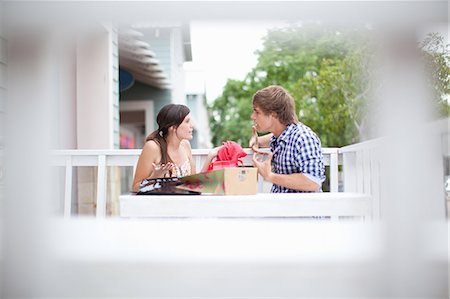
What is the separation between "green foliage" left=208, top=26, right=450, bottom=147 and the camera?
983 centimetres

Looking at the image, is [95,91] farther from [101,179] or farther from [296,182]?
[296,182]

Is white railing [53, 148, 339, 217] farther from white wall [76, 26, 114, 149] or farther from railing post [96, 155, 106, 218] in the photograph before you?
white wall [76, 26, 114, 149]

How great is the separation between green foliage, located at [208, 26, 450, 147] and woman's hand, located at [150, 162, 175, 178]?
4.39 meters

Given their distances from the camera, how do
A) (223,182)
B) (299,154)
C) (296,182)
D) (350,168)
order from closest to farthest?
(223,182) → (296,182) → (299,154) → (350,168)

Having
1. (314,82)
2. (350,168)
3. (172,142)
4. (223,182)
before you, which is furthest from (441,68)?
(314,82)

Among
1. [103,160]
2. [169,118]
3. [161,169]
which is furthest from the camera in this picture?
[103,160]

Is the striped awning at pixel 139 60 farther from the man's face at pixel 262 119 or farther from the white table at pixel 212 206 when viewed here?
the white table at pixel 212 206

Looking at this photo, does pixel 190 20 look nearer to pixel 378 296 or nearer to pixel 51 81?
pixel 51 81

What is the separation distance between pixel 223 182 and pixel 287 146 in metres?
0.77

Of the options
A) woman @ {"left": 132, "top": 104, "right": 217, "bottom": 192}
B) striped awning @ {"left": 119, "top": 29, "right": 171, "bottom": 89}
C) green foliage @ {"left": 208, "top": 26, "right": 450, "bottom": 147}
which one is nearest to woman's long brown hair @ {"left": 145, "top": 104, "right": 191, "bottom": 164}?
woman @ {"left": 132, "top": 104, "right": 217, "bottom": 192}

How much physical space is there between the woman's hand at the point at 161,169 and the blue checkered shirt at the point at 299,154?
20.0 inches

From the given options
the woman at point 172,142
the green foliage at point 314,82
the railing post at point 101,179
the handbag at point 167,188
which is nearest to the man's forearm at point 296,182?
the handbag at point 167,188

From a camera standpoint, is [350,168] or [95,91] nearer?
[350,168]

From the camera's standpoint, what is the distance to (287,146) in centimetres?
242
